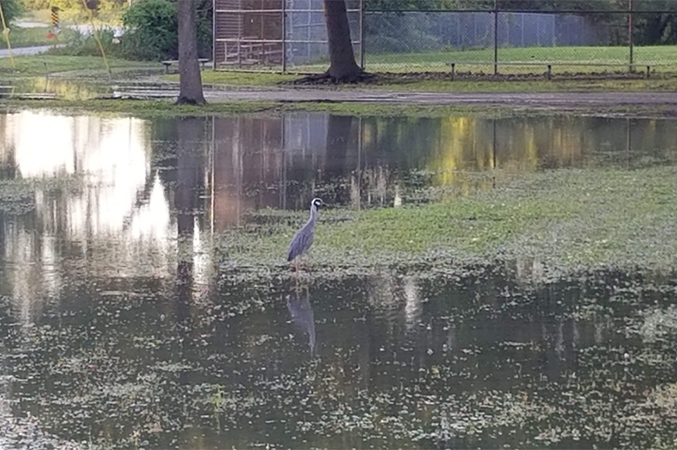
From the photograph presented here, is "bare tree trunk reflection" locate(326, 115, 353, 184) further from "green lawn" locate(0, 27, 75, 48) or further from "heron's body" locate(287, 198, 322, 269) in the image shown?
"green lawn" locate(0, 27, 75, 48)

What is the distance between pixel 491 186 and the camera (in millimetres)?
18266

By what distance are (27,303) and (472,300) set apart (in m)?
3.50

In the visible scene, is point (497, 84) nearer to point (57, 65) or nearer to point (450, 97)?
point (450, 97)

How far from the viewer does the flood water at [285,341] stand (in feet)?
27.8

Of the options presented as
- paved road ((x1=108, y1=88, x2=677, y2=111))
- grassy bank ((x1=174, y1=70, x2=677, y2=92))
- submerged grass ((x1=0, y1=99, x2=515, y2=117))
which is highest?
grassy bank ((x1=174, y1=70, x2=677, y2=92))

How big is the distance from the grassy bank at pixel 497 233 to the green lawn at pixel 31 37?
146ft

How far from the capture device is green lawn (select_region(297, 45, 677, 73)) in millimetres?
43250

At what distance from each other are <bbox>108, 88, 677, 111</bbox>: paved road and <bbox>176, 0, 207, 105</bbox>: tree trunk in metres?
1.97

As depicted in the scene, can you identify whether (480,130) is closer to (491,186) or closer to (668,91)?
(491,186)

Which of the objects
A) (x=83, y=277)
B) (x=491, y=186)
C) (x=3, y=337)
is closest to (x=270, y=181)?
(x=491, y=186)

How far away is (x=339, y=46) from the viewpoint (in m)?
38.8

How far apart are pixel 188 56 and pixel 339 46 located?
9379 millimetres

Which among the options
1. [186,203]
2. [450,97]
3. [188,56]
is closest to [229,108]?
[188,56]

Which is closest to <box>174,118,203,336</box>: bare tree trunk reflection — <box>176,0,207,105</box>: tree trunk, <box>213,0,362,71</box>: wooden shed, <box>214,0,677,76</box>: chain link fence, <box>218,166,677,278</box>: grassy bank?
<box>218,166,677,278</box>: grassy bank
